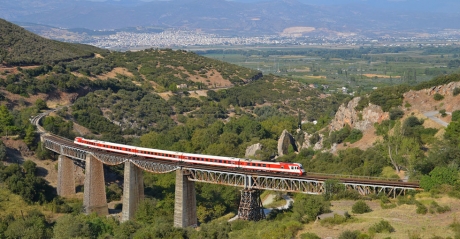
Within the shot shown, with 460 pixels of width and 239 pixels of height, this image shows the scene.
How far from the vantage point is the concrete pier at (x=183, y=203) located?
145ft

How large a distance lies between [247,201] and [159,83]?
77111mm

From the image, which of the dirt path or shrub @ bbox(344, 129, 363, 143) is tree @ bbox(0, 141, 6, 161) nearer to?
shrub @ bbox(344, 129, 363, 143)

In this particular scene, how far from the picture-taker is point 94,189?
2073 inches

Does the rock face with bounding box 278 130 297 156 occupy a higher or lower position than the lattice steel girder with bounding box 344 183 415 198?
lower

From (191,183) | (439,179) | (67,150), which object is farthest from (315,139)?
(439,179)

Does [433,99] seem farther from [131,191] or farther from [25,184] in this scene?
[25,184]

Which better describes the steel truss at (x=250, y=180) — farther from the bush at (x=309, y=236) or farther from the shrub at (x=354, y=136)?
the shrub at (x=354, y=136)

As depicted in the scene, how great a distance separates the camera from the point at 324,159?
57156 mm

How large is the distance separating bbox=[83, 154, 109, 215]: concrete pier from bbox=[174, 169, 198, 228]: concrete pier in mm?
11256

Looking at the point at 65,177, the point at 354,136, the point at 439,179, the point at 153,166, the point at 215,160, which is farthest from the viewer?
the point at 354,136

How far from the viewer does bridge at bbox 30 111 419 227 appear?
40.8m

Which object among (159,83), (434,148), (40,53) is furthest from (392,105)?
(40,53)

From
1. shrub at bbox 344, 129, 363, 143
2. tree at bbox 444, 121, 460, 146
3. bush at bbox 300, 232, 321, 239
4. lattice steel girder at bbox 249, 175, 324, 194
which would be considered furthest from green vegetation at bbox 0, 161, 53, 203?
tree at bbox 444, 121, 460, 146

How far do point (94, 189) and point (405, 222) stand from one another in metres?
30.3
